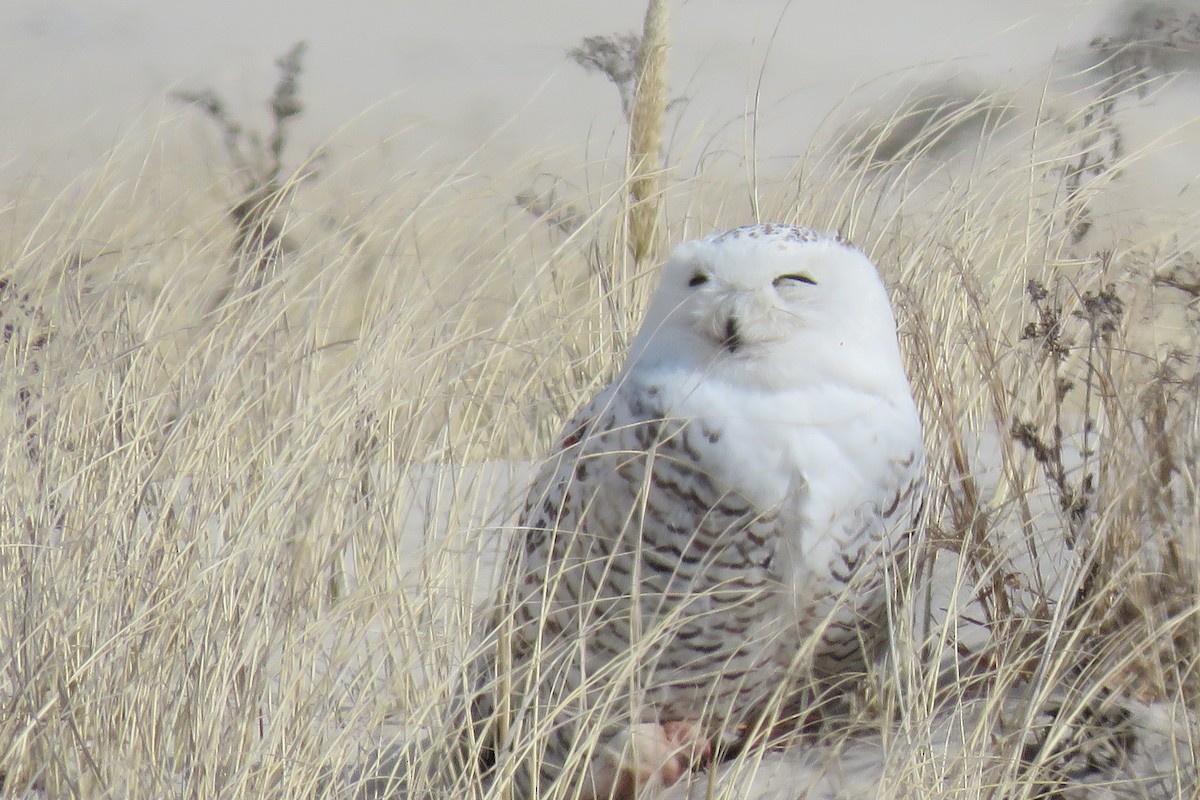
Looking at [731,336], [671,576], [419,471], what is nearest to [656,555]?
[671,576]

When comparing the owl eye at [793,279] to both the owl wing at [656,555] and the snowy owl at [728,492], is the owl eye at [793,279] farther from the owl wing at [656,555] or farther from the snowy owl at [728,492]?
the owl wing at [656,555]

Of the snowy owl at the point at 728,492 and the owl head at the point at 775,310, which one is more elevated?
the owl head at the point at 775,310

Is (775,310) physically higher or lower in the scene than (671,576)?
higher

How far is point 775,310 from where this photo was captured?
1.54 meters

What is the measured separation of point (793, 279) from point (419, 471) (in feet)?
2.51

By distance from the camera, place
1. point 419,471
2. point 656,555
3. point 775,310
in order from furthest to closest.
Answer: point 419,471
point 656,555
point 775,310

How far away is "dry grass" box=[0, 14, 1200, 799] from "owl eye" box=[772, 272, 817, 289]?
366mm

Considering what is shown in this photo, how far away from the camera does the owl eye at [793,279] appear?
5.07 feet

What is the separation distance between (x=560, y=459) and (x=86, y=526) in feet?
1.97

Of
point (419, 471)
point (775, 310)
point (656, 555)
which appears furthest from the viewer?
point (419, 471)

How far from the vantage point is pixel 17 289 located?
102 inches

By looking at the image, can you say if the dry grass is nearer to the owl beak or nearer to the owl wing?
the owl wing

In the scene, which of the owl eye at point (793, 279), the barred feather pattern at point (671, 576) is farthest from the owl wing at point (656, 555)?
the owl eye at point (793, 279)

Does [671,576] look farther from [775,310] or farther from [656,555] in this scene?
[775,310]
